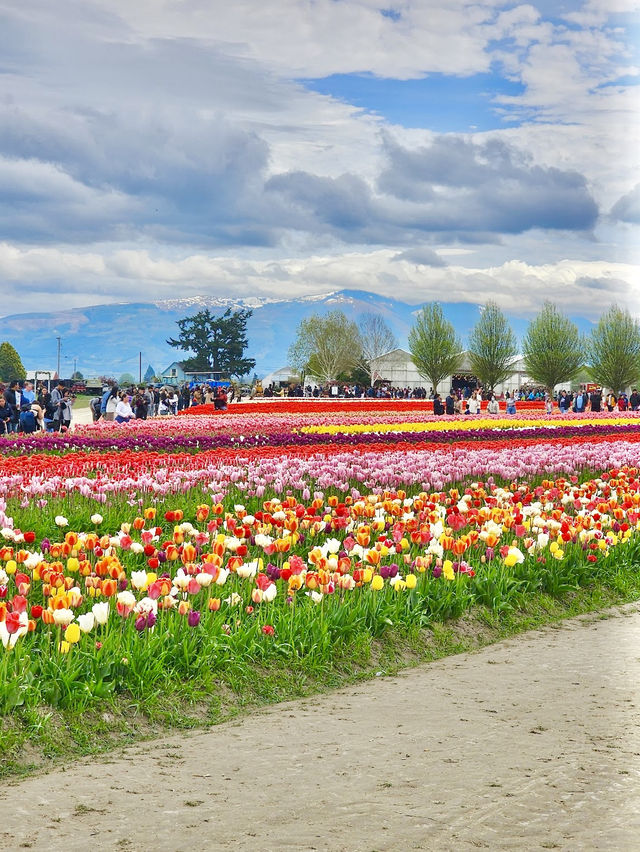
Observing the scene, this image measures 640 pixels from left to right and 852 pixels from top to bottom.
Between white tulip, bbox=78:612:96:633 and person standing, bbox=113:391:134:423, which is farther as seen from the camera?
person standing, bbox=113:391:134:423

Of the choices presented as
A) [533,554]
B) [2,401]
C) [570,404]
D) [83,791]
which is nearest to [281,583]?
[533,554]

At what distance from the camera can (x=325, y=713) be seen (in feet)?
19.8

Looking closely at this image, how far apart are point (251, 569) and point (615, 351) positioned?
71205 millimetres

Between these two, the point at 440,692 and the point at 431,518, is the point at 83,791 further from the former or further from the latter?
the point at 431,518

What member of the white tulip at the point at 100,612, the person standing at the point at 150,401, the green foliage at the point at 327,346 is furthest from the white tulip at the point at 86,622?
the green foliage at the point at 327,346

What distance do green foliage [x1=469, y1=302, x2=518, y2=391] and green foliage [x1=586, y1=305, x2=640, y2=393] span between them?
10.4 meters

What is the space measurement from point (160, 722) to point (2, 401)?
20183 mm

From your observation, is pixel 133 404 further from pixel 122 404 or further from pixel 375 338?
pixel 375 338

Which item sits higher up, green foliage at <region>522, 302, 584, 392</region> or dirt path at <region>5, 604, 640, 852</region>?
green foliage at <region>522, 302, 584, 392</region>

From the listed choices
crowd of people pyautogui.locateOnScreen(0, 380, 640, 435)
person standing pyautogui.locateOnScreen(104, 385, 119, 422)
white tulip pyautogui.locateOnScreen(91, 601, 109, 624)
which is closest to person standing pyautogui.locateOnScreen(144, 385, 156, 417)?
crowd of people pyautogui.locateOnScreen(0, 380, 640, 435)

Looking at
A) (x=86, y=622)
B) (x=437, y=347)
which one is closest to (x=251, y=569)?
(x=86, y=622)

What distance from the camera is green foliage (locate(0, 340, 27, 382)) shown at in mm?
125125

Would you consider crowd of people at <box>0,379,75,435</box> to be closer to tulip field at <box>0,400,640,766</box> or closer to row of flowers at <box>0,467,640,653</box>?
tulip field at <box>0,400,640,766</box>

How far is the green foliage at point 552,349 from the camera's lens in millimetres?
74938
